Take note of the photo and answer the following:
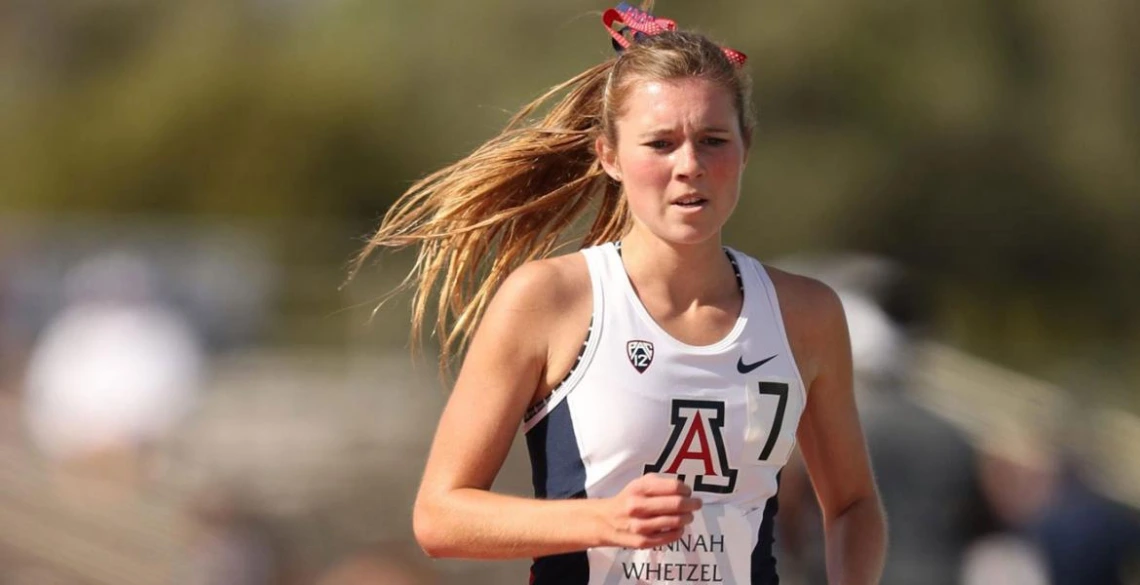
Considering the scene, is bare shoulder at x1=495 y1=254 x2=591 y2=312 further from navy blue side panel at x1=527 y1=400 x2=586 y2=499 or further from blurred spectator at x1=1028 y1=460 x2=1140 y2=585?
blurred spectator at x1=1028 y1=460 x2=1140 y2=585

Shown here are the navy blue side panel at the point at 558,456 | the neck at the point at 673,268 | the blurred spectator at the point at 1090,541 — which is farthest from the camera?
the blurred spectator at the point at 1090,541

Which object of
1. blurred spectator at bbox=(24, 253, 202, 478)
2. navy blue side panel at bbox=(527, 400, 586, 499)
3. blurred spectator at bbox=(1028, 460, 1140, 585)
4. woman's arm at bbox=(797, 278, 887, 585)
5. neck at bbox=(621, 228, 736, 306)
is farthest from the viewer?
blurred spectator at bbox=(24, 253, 202, 478)

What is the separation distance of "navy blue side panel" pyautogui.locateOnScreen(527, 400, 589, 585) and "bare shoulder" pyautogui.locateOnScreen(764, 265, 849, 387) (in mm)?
471

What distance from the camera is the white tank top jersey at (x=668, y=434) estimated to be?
115 inches

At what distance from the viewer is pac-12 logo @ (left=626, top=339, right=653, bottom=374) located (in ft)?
9.66

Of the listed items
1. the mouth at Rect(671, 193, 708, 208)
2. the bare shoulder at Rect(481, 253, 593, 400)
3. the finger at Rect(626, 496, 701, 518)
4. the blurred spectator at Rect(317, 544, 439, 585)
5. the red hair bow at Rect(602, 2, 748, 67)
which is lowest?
the finger at Rect(626, 496, 701, 518)

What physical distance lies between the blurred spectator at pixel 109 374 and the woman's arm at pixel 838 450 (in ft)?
22.0

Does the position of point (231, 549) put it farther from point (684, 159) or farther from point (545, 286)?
point (684, 159)

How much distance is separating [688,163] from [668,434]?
0.47 m

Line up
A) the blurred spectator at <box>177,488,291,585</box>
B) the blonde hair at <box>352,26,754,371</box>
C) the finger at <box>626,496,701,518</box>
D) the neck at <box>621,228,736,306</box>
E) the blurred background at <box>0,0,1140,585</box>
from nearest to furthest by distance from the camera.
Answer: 1. the finger at <box>626,496,701,518</box>
2. the neck at <box>621,228,736,306</box>
3. the blonde hair at <box>352,26,754,371</box>
4. the blurred background at <box>0,0,1140,585</box>
5. the blurred spectator at <box>177,488,291,585</box>

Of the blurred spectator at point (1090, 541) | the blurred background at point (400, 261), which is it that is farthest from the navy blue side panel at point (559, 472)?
the blurred spectator at point (1090, 541)

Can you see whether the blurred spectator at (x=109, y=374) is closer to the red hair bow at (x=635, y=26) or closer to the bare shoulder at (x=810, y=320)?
the red hair bow at (x=635, y=26)

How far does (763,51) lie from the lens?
1541 centimetres

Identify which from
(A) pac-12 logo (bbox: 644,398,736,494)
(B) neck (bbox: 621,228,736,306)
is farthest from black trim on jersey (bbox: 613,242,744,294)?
(A) pac-12 logo (bbox: 644,398,736,494)
